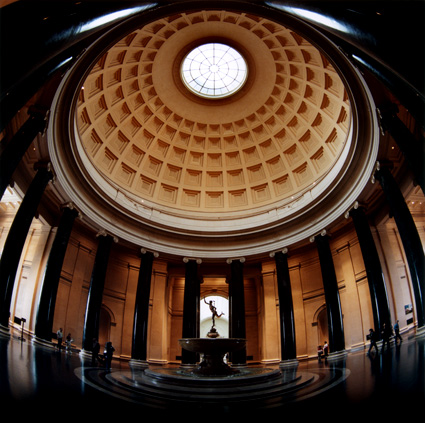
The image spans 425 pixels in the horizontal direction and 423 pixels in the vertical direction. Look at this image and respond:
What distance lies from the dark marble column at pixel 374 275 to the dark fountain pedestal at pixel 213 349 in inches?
251

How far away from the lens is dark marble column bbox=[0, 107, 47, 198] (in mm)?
9205

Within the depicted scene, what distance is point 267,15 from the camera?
39.0 feet

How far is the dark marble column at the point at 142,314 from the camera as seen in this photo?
1587 cm

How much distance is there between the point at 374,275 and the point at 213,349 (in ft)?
26.7

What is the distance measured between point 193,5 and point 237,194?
14.1 metres

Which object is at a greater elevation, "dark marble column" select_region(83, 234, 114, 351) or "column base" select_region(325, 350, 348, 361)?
"dark marble column" select_region(83, 234, 114, 351)

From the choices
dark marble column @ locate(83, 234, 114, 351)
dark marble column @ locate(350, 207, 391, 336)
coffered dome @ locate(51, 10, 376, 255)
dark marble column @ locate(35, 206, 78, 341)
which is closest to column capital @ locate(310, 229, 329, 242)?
coffered dome @ locate(51, 10, 376, 255)

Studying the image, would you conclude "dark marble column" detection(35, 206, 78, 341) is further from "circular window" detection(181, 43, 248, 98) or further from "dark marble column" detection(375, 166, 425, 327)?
"dark marble column" detection(375, 166, 425, 327)

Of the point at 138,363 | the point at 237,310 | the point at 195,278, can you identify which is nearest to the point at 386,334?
the point at 237,310

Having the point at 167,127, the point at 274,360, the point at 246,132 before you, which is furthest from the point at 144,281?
the point at 246,132

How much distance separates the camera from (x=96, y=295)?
15336 millimetres

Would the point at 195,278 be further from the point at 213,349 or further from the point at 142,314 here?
the point at 213,349

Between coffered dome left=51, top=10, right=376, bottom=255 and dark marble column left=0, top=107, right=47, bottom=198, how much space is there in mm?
2564

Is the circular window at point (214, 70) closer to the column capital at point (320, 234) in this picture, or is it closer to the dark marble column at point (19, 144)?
the column capital at point (320, 234)
